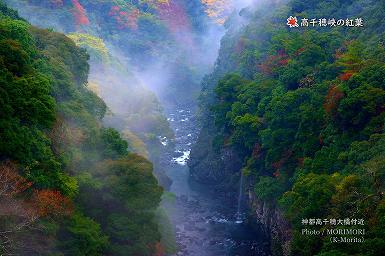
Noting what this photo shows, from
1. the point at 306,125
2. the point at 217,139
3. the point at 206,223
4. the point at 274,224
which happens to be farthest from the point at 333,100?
the point at 217,139

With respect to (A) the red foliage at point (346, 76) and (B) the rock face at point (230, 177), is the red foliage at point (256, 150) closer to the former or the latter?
(B) the rock face at point (230, 177)

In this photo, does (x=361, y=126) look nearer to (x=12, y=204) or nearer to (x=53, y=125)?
(x=53, y=125)

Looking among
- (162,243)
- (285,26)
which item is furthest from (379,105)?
(285,26)

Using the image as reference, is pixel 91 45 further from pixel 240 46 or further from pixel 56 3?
pixel 240 46

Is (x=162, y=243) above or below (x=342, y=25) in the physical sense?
below

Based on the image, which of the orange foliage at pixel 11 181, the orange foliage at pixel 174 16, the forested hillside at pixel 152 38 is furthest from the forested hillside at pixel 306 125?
the orange foliage at pixel 174 16

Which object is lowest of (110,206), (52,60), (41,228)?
(41,228)
